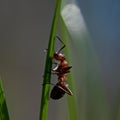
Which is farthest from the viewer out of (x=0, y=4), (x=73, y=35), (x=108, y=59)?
(x=108, y=59)

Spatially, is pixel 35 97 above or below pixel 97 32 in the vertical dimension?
below

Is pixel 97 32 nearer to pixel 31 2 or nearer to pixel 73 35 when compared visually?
pixel 31 2

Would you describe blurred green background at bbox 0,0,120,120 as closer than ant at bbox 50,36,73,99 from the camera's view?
No

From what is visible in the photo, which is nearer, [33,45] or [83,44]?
[83,44]

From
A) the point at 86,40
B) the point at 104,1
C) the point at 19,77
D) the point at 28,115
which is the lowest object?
the point at 28,115

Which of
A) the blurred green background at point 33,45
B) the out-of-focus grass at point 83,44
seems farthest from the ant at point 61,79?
the blurred green background at point 33,45

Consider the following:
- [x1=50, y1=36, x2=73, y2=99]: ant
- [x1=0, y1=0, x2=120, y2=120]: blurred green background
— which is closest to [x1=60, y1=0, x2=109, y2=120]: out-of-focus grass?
[x1=50, y1=36, x2=73, y2=99]: ant

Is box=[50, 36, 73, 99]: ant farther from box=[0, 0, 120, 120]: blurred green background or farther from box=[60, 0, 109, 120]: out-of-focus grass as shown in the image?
box=[0, 0, 120, 120]: blurred green background

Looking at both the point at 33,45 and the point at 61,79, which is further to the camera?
the point at 33,45

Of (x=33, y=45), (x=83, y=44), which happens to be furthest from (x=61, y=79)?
(x=33, y=45)

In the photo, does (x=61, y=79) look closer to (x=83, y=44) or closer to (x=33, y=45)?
(x=83, y=44)

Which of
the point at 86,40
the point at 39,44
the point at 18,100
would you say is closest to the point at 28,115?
the point at 18,100
